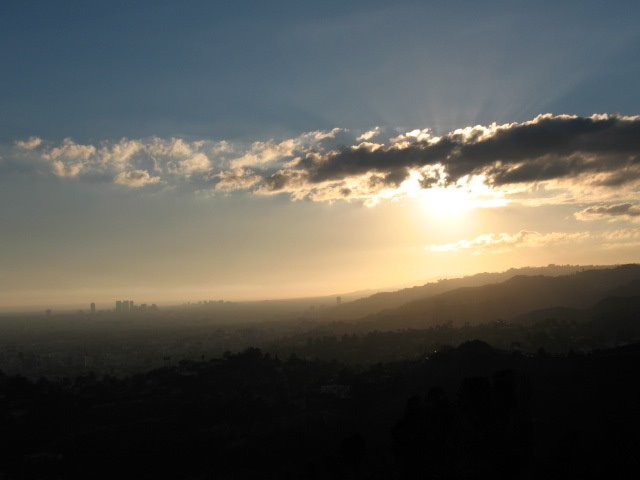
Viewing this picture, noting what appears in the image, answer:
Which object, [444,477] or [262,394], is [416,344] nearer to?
[262,394]

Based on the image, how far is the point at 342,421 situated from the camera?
263 ft

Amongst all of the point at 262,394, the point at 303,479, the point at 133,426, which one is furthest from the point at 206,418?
the point at 303,479

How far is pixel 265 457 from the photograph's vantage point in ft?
221

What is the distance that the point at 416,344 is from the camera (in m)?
166

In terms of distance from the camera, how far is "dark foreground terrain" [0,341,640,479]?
138ft

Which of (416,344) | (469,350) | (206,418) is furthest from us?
(416,344)

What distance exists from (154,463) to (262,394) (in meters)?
38.0

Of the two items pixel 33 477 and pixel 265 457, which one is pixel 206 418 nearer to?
pixel 265 457

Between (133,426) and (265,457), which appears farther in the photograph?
(133,426)

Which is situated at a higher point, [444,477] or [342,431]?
[444,477]

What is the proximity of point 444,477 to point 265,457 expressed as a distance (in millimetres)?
32752

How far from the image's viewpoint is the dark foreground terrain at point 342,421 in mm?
42094

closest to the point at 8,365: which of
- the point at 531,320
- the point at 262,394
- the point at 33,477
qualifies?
the point at 262,394

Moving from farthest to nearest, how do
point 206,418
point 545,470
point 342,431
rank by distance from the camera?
point 206,418, point 342,431, point 545,470
